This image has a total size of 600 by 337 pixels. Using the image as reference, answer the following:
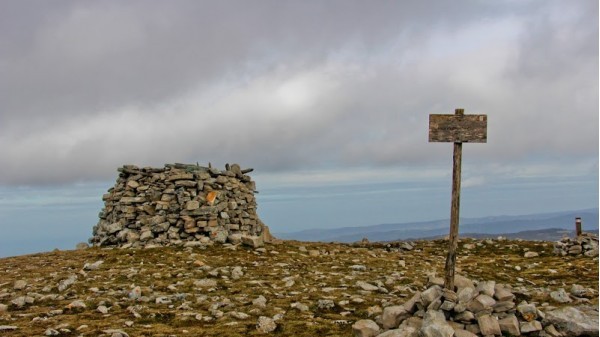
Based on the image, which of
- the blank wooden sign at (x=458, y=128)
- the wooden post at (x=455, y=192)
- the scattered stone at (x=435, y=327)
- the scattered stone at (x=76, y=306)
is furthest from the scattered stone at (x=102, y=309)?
the blank wooden sign at (x=458, y=128)

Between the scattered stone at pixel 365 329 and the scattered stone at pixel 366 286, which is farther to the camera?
the scattered stone at pixel 366 286

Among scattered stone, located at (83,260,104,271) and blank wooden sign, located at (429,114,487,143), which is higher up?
blank wooden sign, located at (429,114,487,143)

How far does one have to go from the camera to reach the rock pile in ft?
32.7

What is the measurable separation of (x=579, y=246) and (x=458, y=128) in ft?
57.2

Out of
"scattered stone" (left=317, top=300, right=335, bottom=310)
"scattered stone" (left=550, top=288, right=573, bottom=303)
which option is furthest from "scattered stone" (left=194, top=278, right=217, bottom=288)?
"scattered stone" (left=550, top=288, right=573, bottom=303)

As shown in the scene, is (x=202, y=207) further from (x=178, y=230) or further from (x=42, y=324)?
(x=42, y=324)

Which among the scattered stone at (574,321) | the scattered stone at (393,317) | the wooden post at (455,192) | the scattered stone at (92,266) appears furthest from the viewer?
the scattered stone at (92,266)

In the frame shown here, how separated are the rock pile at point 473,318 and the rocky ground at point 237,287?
446 mm

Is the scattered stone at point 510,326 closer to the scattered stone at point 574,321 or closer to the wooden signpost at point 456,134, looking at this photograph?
the scattered stone at point 574,321

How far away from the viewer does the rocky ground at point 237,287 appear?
11727 millimetres

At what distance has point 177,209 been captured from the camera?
2506 centimetres

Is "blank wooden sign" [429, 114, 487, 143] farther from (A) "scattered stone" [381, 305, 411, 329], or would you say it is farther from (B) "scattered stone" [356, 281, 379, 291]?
(B) "scattered stone" [356, 281, 379, 291]

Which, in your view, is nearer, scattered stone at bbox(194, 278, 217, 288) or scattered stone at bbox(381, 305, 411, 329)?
scattered stone at bbox(381, 305, 411, 329)

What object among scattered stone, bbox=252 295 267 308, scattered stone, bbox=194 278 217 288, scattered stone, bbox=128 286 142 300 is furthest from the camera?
scattered stone, bbox=194 278 217 288
